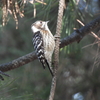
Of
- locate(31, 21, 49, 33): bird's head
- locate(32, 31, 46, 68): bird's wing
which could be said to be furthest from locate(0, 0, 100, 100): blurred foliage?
locate(32, 31, 46, 68): bird's wing

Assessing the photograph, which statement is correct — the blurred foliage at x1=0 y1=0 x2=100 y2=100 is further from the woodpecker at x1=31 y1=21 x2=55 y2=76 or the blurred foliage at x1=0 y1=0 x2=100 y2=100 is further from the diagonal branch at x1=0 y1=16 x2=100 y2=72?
the diagonal branch at x1=0 y1=16 x2=100 y2=72

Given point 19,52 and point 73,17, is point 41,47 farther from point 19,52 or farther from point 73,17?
point 19,52

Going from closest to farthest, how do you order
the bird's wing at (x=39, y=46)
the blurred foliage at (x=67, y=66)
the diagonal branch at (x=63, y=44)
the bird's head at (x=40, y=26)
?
1. the diagonal branch at (x=63, y=44)
2. the bird's wing at (x=39, y=46)
3. the blurred foliage at (x=67, y=66)
4. the bird's head at (x=40, y=26)

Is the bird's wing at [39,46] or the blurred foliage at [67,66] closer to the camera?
the bird's wing at [39,46]

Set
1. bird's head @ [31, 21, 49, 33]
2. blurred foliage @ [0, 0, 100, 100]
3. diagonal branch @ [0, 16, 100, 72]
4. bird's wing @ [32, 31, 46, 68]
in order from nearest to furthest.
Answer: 1. diagonal branch @ [0, 16, 100, 72]
2. bird's wing @ [32, 31, 46, 68]
3. blurred foliage @ [0, 0, 100, 100]
4. bird's head @ [31, 21, 49, 33]

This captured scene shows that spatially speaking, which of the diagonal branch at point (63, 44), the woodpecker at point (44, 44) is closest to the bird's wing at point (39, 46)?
the woodpecker at point (44, 44)

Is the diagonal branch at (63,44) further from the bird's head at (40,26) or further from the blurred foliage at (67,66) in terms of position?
the bird's head at (40,26)

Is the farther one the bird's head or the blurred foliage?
the bird's head

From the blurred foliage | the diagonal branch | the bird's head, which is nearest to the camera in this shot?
the diagonal branch

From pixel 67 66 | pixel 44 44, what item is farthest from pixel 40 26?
pixel 67 66

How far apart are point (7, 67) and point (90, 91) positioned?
5.47 feet

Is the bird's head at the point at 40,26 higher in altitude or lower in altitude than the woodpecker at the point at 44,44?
higher

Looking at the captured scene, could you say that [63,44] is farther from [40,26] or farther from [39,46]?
[40,26]

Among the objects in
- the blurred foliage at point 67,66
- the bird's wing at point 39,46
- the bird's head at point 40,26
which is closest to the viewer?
the bird's wing at point 39,46
